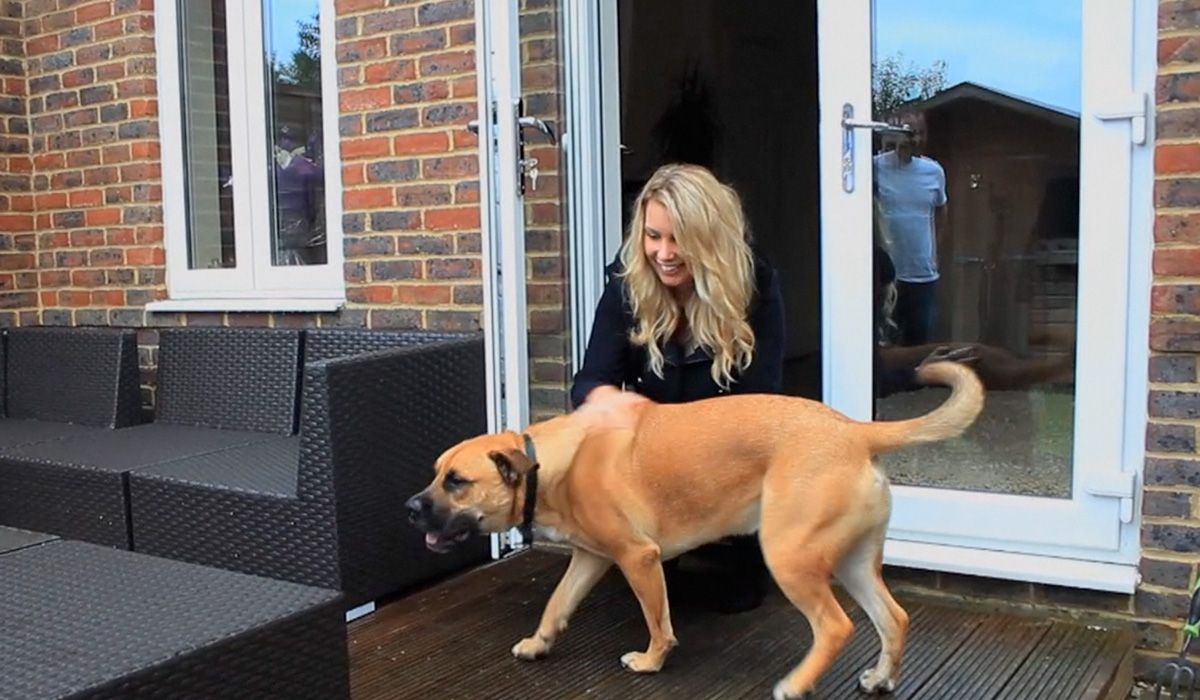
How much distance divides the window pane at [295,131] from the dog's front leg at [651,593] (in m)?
2.30

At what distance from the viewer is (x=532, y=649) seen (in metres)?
2.55

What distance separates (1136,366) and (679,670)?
1.29 meters

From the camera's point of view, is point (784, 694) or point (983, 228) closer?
point (784, 694)

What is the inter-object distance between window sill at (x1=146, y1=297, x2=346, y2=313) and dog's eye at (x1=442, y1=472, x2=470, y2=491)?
1786 mm

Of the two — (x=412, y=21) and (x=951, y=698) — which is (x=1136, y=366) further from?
(x=412, y=21)

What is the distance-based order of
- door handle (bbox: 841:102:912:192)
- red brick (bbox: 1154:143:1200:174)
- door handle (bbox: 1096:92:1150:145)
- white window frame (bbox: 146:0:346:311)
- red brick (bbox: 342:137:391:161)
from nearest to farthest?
red brick (bbox: 1154:143:1200:174) < door handle (bbox: 1096:92:1150:145) < door handle (bbox: 841:102:912:192) < red brick (bbox: 342:137:391:161) < white window frame (bbox: 146:0:346:311)

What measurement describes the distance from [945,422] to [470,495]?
3.22 feet

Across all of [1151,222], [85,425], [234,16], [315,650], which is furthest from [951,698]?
[234,16]

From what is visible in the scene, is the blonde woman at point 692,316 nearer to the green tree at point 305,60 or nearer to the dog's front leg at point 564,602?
the dog's front leg at point 564,602

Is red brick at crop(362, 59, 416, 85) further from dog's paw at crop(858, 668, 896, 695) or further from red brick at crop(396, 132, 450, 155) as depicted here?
dog's paw at crop(858, 668, 896, 695)

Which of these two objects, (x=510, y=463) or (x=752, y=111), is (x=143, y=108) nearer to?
(x=510, y=463)

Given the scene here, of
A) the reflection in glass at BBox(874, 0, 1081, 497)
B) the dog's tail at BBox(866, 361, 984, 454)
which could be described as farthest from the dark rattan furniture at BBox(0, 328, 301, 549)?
the dog's tail at BBox(866, 361, 984, 454)

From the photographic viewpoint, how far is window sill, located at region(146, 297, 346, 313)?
4020 mm

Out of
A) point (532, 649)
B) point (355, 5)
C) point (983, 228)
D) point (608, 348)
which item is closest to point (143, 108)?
point (355, 5)
